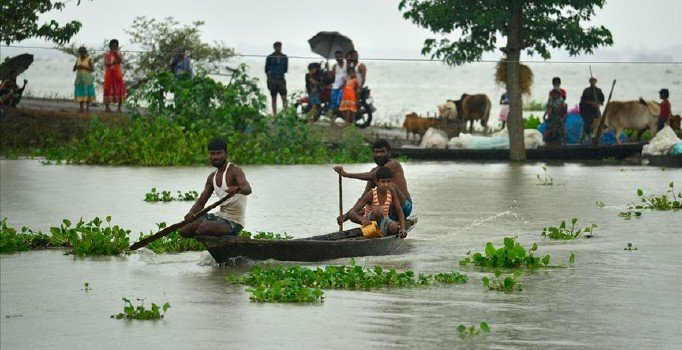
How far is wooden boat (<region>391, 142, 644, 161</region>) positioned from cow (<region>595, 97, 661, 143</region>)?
20.6 inches

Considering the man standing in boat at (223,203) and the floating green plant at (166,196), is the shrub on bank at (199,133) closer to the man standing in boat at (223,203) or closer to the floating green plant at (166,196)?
the floating green plant at (166,196)

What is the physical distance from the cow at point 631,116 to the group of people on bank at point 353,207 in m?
14.3

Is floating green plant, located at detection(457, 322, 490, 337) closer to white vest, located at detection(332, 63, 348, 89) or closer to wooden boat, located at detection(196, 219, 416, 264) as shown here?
wooden boat, located at detection(196, 219, 416, 264)

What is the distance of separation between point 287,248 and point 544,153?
53.1ft

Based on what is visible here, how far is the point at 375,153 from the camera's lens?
14992 mm

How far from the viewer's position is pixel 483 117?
3272cm

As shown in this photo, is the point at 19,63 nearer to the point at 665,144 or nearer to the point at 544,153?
the point at 544,153

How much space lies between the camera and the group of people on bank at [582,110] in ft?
93.4

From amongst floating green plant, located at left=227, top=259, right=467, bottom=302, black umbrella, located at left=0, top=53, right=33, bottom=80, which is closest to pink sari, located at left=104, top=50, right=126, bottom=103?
black umbrella, located at left=0, top=53, right=33, bottom=80

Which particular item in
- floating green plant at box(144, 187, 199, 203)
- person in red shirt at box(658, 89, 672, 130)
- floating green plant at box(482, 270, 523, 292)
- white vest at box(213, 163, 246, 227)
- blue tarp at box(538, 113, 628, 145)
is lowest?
floating green plant at box(482, 270, 523, 292)

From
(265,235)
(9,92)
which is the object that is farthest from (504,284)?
(9,92)

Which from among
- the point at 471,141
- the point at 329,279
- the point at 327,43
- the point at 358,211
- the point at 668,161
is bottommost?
the point at 329,279

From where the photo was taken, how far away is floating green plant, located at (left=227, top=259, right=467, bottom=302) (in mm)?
11570

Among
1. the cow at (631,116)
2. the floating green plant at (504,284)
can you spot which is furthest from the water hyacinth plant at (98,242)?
the cow at (631,116)
